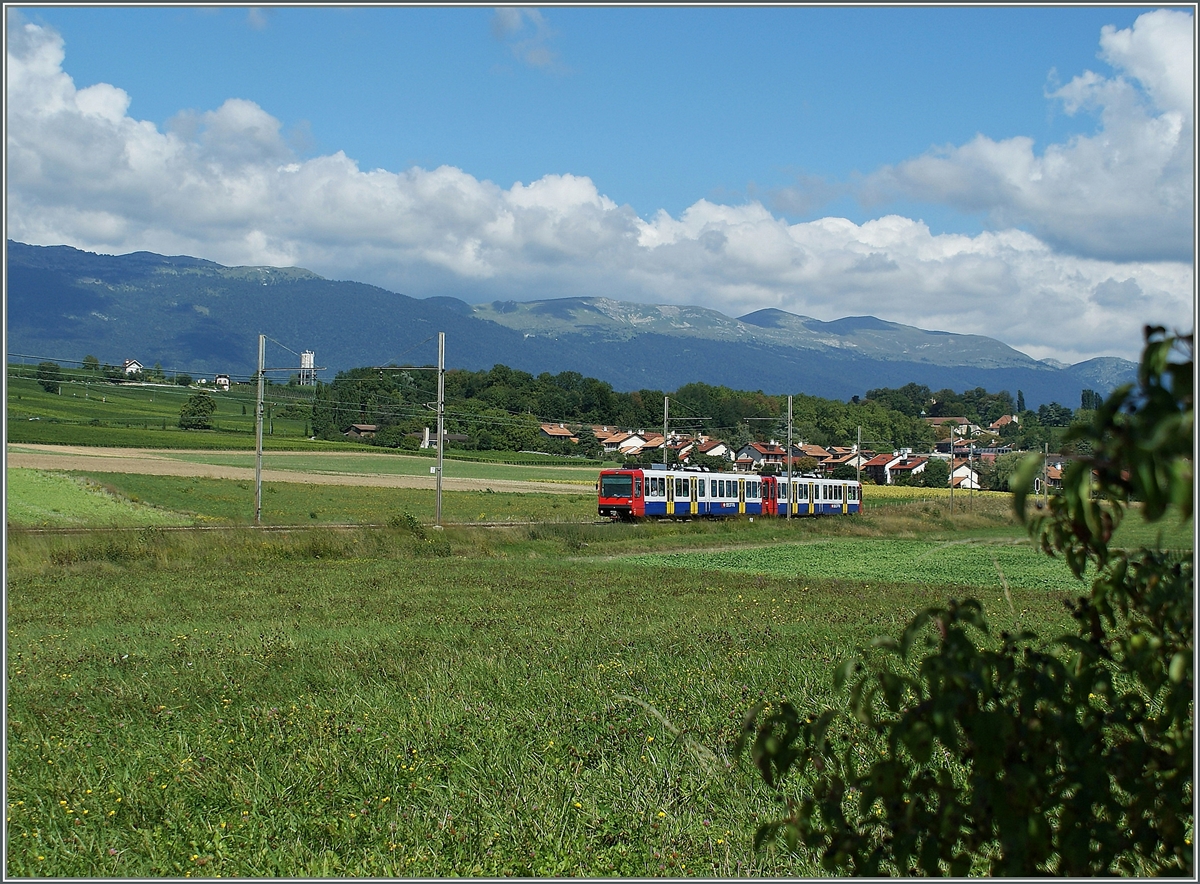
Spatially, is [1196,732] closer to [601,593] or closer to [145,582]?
[601,593]

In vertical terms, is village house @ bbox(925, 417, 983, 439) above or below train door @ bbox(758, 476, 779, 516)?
above

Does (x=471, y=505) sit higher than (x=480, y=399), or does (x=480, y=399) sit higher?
(x=480, y=399)

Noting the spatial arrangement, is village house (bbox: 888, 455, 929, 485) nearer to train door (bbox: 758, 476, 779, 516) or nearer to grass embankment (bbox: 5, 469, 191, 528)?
train door (bbox: 758, 476, 779, 516)

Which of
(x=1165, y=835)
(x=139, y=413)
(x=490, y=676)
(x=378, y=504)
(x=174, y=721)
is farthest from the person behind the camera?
(x=139, y=413)

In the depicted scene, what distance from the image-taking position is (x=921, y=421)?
112875 mm

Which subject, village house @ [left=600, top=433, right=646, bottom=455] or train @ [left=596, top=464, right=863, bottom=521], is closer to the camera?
train @ [left=596, top=464, right=863, bottom=521]

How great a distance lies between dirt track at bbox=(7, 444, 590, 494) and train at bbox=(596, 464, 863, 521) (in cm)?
1816

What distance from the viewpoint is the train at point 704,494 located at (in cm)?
4572

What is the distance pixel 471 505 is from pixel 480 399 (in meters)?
46.9

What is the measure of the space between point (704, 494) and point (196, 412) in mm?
61463

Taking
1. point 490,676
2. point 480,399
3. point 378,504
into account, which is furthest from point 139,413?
point 490,676

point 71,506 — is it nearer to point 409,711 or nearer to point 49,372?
point 49,372

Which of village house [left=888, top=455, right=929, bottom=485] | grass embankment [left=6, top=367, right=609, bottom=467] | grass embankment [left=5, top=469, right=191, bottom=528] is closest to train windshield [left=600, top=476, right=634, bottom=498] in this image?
grass embankment [left=5, top=469, right=191, bottom=528]

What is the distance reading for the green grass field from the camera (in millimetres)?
5156
